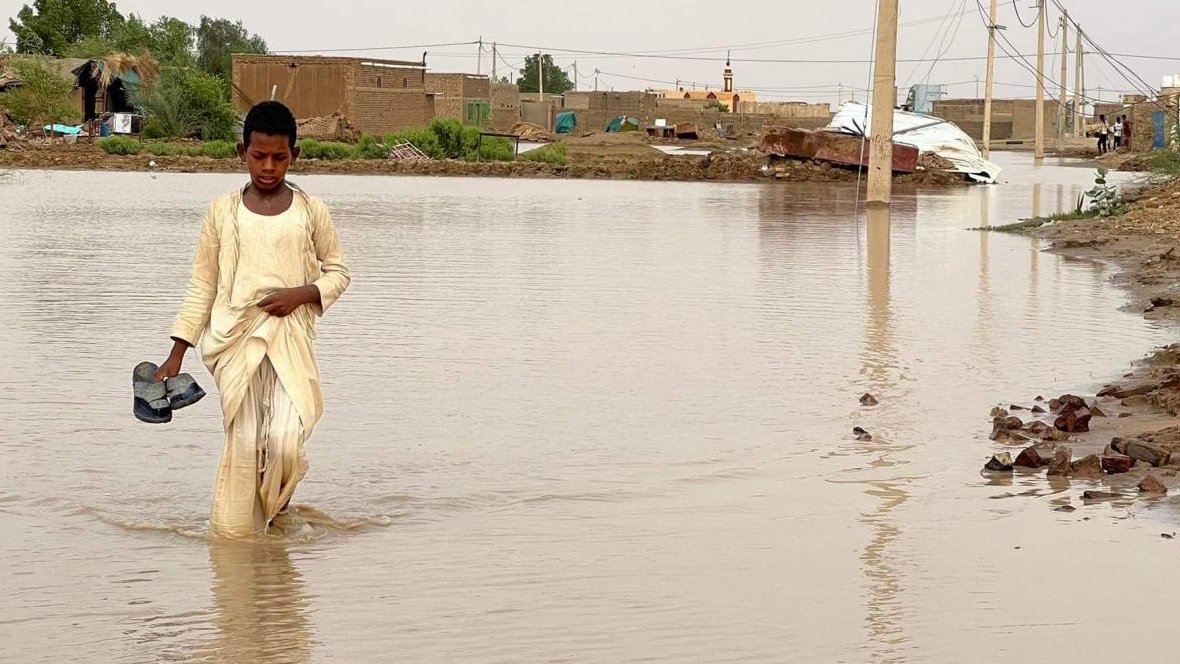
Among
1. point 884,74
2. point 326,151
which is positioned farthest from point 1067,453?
point 326,151

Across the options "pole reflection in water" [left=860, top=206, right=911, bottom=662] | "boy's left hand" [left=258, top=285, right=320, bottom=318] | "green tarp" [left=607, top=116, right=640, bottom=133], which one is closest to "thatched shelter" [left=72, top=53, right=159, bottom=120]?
"green tarp" [left=607, top=116, right=640, bottom=133]

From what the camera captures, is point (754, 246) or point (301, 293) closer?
point (301, 293)

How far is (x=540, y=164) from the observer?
40562mm

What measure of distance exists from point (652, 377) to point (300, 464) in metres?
3.88

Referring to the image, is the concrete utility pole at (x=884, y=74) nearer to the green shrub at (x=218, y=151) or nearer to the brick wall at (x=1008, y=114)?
the green shrub at (x=218, y=151)

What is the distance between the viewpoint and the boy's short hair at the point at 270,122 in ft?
15.4

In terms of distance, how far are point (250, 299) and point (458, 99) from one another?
2595 inches

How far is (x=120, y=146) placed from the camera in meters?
44.0

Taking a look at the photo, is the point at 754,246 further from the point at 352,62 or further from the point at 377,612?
the point at 352,62

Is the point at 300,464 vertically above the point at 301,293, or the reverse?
the point at 301,293

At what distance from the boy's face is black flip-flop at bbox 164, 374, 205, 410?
593 millimetres

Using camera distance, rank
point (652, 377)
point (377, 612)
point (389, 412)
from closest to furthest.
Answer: point (377, 612)
point (389, 412)
point (652, 377)

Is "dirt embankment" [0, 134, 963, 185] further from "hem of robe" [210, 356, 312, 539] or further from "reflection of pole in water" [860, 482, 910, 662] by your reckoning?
"hem of robe" [210, 356, 312, 539]

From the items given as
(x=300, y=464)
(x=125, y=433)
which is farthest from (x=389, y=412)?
(x=300, y=464)
